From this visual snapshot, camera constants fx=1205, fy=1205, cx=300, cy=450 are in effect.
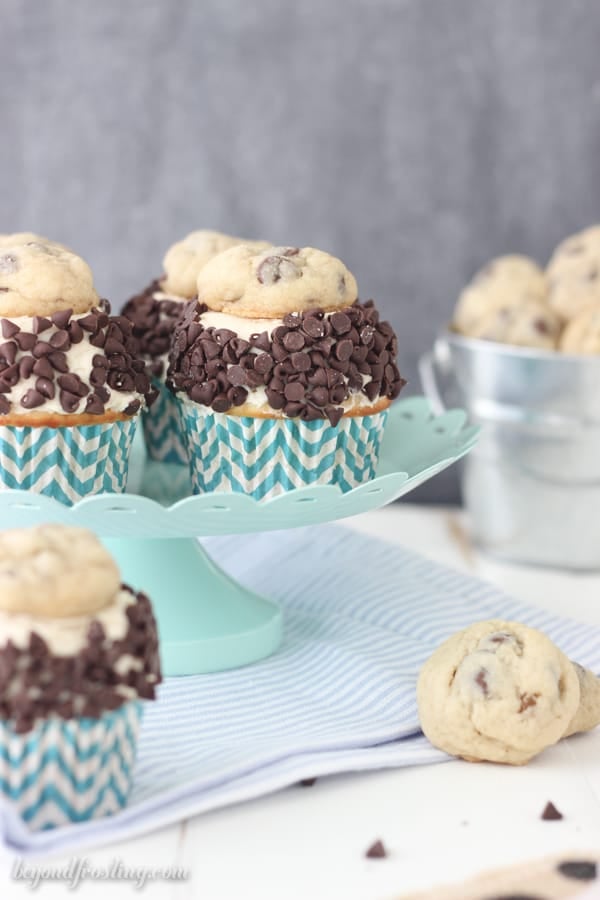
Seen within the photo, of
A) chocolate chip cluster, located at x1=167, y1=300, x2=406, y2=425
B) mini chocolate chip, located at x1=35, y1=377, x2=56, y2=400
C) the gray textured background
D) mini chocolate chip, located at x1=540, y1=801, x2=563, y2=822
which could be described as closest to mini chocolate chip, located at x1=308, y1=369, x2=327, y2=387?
chocolate chip cluster, located at x1=167, y1=300, x2=406, y2=425

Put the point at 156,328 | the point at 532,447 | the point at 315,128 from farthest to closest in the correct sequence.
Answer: the point at 315,128
the point at 532,447
the point at 156,328

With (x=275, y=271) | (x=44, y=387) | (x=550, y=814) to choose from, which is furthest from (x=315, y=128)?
(x=550, y=814)

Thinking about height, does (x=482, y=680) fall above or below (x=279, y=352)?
below

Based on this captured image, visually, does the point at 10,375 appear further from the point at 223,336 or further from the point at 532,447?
the point at 532,447

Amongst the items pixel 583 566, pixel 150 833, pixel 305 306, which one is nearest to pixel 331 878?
pixel 150 833

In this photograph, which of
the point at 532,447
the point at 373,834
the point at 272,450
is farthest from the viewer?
the point at 532,447

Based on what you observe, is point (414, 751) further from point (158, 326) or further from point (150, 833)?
point (158, 326)
